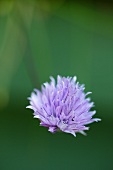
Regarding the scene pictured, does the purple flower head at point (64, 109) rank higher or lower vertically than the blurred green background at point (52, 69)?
lower

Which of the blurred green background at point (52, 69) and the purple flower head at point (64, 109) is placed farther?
the blurred green background at point (52, 69)

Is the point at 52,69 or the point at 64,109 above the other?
the point at 52,69

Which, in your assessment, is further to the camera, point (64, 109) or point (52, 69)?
point (52, 69)

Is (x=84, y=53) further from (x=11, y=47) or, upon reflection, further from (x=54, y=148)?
(x=54, y=148)

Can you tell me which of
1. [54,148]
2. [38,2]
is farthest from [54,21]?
[54,148]

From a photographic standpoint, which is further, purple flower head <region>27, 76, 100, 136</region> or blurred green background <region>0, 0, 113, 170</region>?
blurred green background <region>0, 0, 113, 170</region>
